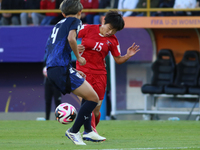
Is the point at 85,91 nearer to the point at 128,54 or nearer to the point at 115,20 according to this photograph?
the point at 128,54

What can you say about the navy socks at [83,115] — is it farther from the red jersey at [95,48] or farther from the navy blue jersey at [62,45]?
the red jersey at [95,48]

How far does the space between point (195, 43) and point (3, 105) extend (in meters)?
6.58

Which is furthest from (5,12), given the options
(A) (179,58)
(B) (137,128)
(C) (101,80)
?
(C) (101,80)

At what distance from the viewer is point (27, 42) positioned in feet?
41.2

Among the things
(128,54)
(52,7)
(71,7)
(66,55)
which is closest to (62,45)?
(66,55)

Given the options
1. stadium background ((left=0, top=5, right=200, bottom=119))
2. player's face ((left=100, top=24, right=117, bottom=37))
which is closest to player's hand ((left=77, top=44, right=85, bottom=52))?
player's face ((left=100, top=24, right=117, bottom=37))

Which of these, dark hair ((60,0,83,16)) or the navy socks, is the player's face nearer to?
dark hair ((60,0,83,16))

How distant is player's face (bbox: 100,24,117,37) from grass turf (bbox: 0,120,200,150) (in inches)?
62.2

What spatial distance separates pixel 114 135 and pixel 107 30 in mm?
1900

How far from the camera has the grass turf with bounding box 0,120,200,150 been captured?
5.51 meters

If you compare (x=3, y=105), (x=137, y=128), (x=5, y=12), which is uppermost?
(x=5, y=12)

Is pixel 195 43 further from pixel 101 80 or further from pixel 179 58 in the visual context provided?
pixel 101 80

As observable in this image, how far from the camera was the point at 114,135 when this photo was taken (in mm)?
7086

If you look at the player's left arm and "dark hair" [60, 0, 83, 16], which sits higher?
"dark hair" [60, 0, 83, 16]
